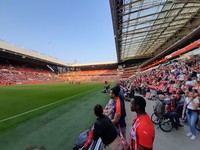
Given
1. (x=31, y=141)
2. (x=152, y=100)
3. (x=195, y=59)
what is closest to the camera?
(x=31, y=141)

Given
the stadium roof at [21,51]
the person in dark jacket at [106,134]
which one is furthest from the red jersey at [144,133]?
the stadium roof at [21,51]

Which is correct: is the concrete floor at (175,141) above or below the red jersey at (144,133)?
below

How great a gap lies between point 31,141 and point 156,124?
4801 millimetres

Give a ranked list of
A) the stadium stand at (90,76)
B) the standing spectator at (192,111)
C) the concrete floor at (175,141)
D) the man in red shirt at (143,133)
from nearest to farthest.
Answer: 1. the man in red shirt at (143,133)
2. the concrete floor at (175,141)
3. the standing spectator at (192,111)
4. the stadium stand at (90,76)

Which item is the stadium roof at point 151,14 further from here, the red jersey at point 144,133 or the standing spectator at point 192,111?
the red jersey at point 144,133

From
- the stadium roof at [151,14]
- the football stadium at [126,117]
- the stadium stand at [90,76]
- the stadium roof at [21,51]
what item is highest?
the stadium roof at [21,51]

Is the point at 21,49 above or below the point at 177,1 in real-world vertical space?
above

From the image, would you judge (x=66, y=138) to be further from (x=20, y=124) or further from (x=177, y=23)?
(x=177, y=23)

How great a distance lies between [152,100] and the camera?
1338 cm

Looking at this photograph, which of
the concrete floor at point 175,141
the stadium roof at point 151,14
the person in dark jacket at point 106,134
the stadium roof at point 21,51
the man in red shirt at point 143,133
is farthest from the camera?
the stadium roof at point 21,51

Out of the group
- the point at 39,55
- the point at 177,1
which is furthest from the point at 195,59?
the point at 39,55

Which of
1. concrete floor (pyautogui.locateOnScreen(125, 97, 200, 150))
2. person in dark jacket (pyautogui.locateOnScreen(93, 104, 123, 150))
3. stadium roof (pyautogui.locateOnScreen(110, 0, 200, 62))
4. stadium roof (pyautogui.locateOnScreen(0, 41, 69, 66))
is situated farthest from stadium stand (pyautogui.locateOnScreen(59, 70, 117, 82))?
person in dark jacket (pyautogui.locateOnScreen(93, 104, 123, 150))

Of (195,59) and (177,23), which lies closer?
(195,59)

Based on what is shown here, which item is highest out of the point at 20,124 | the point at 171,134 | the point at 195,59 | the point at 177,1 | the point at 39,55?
the point at 39,55
